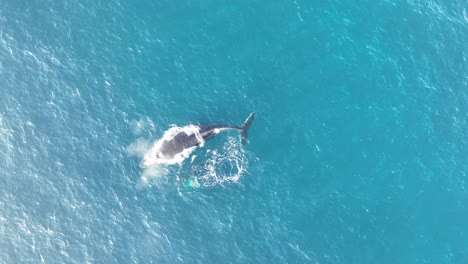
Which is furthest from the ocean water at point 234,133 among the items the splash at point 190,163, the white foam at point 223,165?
the splash at point 190,163

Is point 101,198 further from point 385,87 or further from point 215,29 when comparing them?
point 385,87

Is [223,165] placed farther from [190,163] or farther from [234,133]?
[234,133]

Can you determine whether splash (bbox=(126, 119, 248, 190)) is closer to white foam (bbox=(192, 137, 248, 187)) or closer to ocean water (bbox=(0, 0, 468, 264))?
white foam (bbox=(192, 137, 248, 187))

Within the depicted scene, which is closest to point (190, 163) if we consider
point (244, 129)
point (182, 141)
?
point (182, 141)

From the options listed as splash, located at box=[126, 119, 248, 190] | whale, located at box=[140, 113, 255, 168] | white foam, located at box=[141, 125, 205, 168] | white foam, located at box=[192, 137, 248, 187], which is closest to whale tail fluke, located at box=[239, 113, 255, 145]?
whale, located at box=[140, 113, 255, 168]

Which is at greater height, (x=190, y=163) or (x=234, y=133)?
(x=190, y=163)

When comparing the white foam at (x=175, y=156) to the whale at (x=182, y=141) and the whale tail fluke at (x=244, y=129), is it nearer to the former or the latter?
the whale at (x=182, y=141)

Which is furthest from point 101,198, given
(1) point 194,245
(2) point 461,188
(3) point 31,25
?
(2) point 461,188
